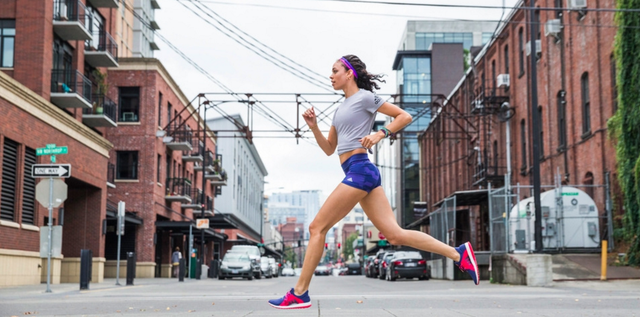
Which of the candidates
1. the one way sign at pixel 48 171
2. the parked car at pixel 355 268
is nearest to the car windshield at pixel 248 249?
the one way sign at pixel 48 171

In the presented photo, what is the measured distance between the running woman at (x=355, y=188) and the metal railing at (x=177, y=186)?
39160mm

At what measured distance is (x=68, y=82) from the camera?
1157 inches

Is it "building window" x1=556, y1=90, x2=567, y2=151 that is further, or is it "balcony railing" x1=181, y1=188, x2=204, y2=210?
"balcony railing" x1=181, y1=188, x2=204, y2=210

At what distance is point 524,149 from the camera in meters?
34.6

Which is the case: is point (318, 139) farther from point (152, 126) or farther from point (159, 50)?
point (159, 50)

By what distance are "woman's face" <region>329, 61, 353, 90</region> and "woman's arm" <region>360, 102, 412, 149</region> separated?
0.43 m

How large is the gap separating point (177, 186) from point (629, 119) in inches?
1226

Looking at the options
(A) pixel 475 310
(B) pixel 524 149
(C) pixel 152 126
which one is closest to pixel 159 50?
(C) pixel 152 126

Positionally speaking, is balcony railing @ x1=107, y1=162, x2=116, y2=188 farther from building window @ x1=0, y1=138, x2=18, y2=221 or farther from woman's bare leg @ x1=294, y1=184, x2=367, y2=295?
woman's bare leg @ x1=294, y1=184, x2=367, y2=295

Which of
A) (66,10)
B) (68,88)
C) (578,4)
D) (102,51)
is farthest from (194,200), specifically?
(578,4)

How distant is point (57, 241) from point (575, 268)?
14.0 meters

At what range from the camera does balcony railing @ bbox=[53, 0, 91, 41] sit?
27.4 meters

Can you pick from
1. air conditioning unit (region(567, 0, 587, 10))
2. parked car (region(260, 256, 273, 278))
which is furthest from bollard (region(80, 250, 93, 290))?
parked car (region(260, 256, 273, 278))

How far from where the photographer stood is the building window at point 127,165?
41.3m
